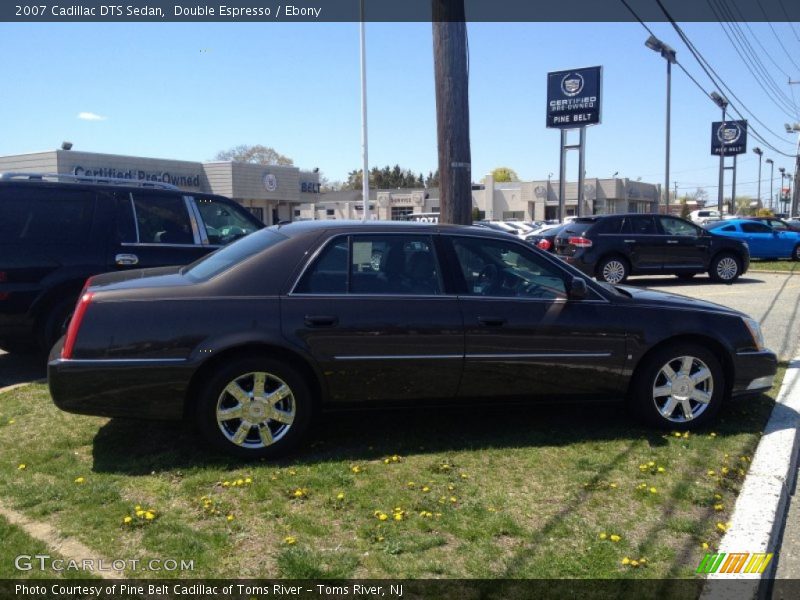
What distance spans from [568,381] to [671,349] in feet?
2.71

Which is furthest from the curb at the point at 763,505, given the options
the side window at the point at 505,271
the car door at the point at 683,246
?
the car door at the point at 683,246

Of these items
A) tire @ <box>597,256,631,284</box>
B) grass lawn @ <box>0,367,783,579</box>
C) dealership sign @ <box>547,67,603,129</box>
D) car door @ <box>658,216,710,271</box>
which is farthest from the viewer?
dealership sign @ <box>547,67,603,129</box>

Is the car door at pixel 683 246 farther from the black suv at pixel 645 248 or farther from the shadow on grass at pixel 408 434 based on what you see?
the shadow on grass at pixel 408 434

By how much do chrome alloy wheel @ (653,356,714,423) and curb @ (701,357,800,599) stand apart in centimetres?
49

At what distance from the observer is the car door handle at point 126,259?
21.6 ft

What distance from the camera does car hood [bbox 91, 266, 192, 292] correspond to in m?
4.47

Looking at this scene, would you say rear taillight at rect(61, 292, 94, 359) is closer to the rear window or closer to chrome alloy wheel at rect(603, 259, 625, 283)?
the rear window

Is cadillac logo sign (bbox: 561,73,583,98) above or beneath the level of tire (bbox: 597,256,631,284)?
above

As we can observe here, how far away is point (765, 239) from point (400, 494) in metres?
21.2

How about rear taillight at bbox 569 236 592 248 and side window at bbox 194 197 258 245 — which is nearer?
side window at bbox 194 197 258 245

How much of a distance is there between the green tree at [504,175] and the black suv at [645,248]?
347ft

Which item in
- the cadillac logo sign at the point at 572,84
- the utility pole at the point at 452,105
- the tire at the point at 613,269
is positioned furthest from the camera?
the cadillac logo sign at the point at 572,84

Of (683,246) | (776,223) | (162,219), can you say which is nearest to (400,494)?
(162,219)

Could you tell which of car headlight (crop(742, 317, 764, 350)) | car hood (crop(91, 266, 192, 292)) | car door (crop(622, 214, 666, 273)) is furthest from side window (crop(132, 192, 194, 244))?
car door (crop(622, 214, 666, 273))
